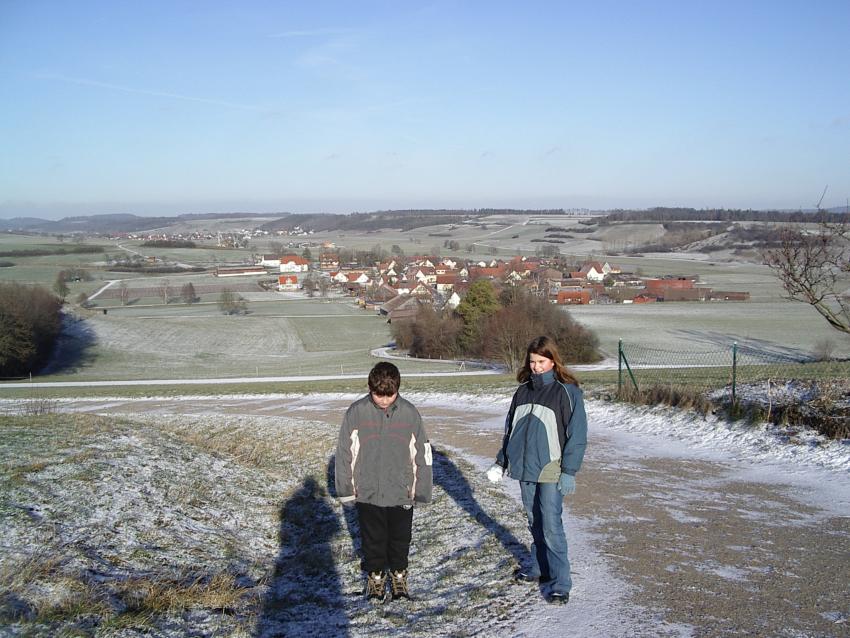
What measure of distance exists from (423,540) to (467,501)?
1.39 m

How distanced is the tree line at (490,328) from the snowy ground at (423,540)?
2972 cm

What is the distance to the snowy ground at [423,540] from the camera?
483 cm

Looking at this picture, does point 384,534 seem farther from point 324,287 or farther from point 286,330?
point 324,287

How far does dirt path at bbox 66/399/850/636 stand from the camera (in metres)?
4.87

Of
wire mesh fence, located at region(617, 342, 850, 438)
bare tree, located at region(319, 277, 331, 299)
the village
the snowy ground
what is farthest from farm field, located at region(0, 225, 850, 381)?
the snowy ground

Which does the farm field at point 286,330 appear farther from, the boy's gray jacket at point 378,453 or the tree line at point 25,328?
the boy's gray jacket at point 378,453

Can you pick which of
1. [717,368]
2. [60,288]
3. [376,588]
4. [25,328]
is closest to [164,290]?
[60,288]

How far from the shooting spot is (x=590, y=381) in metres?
18.2

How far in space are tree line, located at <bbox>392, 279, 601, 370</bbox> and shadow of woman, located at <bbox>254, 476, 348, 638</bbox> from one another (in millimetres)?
31586

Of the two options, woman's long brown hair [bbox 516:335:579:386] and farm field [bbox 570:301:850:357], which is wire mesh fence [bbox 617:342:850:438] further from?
farm field [bbox 570:301:850:357]

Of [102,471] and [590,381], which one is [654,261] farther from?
[102,471]

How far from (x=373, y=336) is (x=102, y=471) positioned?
173 feet

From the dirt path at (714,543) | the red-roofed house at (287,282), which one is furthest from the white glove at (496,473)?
the red-roofed house at (287,282)

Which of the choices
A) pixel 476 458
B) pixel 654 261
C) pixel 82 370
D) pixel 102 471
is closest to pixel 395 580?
pixel 102 471
